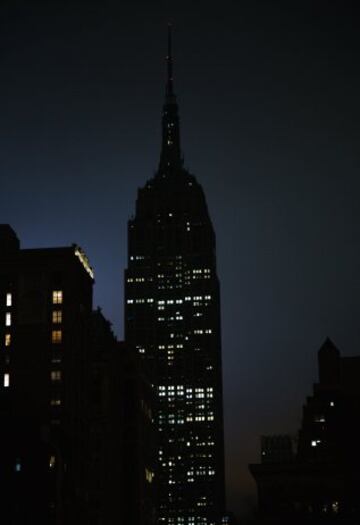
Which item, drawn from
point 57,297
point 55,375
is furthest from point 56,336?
point 57,297

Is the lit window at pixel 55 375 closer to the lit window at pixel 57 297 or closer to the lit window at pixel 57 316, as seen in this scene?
the lit window at pixel 57 316

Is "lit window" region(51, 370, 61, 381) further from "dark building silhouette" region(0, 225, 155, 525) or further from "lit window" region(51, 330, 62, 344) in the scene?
"lit window" region(51, 330, 62, 344)

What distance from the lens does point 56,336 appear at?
6831 inches

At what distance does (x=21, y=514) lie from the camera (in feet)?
479

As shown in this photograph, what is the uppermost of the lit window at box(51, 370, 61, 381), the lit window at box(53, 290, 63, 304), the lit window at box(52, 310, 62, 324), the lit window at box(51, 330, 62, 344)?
the lit window at box(53, 290, 63, 304)

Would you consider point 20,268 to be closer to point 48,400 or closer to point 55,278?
point 55,278

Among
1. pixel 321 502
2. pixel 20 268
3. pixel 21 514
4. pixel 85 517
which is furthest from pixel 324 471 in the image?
pixel 20 268

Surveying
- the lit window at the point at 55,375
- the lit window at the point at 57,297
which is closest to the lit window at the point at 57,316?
the lit window at the point at 57,297

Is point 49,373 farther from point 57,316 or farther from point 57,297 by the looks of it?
point 57,297

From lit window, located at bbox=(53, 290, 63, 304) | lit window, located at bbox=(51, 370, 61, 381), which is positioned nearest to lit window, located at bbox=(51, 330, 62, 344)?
lit window, located at bbox=(51, 370, 61, 381)

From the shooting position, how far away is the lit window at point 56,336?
173000 mm

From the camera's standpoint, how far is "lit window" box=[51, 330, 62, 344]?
17300 cm

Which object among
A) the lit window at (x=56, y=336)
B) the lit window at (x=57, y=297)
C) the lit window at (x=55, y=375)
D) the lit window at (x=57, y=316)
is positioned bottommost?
the lit window at (x=55, y=375)

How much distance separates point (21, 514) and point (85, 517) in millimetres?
31501
